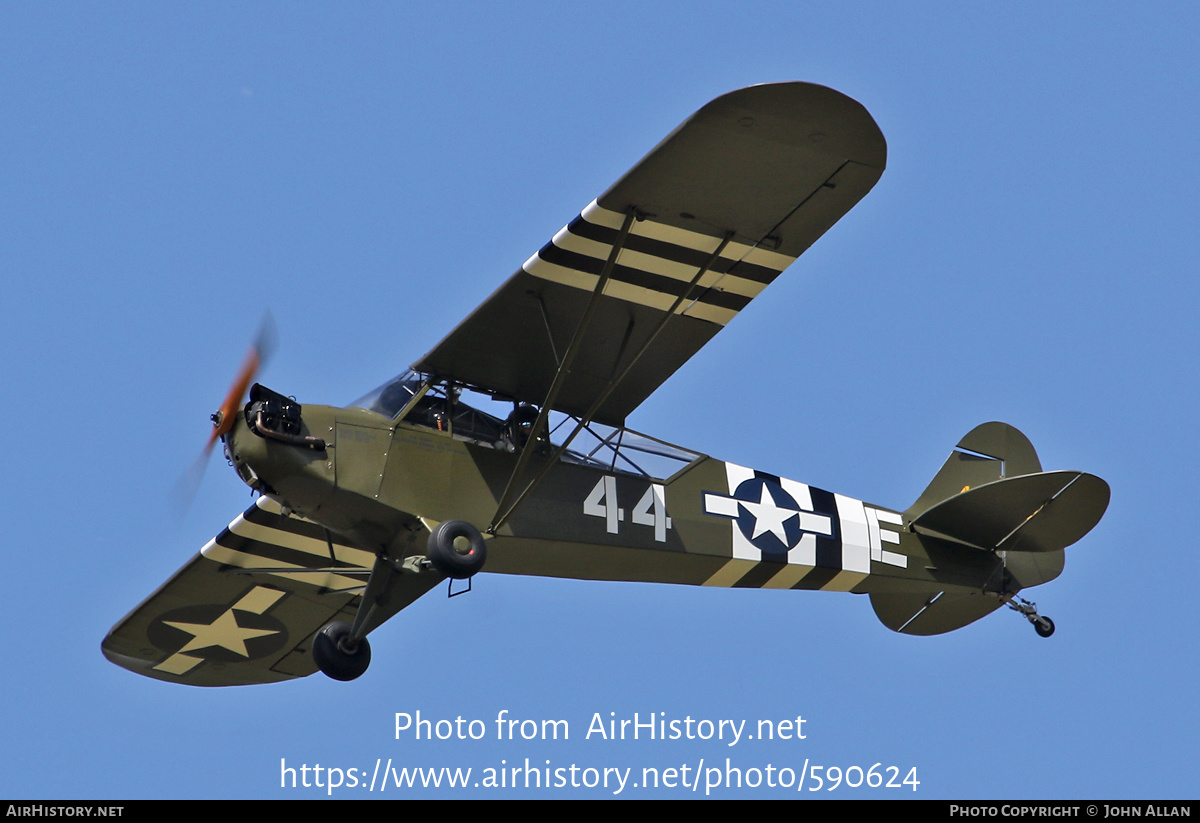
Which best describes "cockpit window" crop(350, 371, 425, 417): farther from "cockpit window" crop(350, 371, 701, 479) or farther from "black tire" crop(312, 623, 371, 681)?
"black tire" crop(312, 623, 371, 681)

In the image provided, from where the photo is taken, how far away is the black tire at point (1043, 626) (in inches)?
472

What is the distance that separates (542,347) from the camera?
977cm

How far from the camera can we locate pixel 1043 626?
39.4 feet

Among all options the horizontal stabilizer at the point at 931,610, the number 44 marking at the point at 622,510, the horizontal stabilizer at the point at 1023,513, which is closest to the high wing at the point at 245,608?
the number 44 marking at the point at 622,510

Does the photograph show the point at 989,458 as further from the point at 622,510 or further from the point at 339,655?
the point at 339,655

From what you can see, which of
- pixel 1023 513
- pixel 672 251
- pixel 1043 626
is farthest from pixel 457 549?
pixel 1043 626

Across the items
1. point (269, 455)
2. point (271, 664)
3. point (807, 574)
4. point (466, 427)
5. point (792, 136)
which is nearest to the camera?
point (792, 136)

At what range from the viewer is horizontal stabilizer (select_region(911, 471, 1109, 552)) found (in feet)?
36.6

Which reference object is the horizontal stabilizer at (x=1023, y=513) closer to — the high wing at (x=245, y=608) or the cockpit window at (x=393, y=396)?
the cockpit window at (x=393, y=396)

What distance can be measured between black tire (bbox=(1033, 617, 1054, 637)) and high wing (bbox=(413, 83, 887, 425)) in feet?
13.0

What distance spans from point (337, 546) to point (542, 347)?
274 cm

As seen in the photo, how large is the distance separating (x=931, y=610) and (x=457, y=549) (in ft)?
16.1

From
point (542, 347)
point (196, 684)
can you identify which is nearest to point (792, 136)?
point (542, 347)
